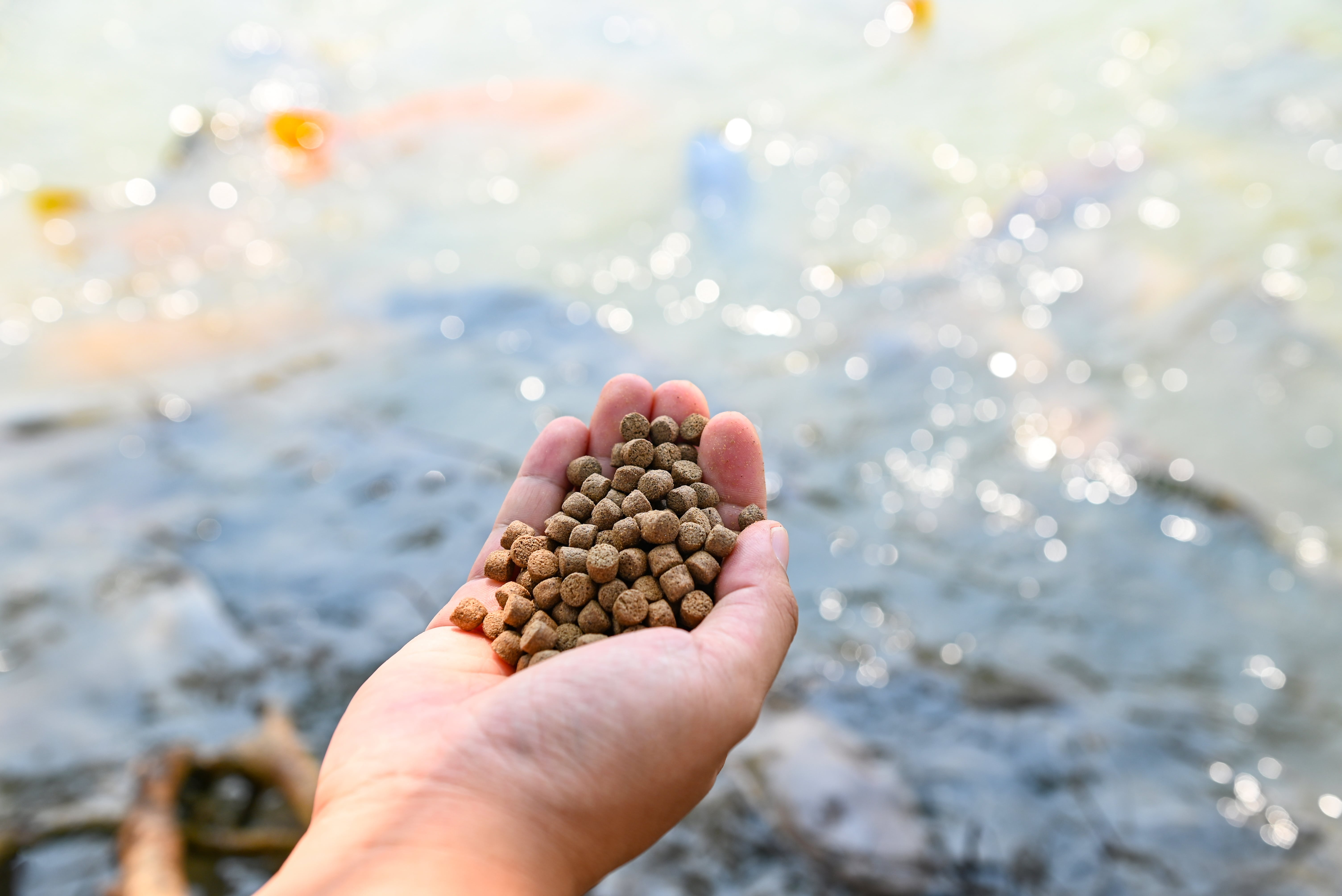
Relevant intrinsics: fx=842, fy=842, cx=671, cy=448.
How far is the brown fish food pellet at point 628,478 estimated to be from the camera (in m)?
1.92

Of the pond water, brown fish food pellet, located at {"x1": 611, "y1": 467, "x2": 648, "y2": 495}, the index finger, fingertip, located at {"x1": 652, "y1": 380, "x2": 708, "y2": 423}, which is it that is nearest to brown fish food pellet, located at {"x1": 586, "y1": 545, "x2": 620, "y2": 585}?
brown fish food pellet, located at {"x1": 611, "y1": 467, "x2": 648, "y2": 495}

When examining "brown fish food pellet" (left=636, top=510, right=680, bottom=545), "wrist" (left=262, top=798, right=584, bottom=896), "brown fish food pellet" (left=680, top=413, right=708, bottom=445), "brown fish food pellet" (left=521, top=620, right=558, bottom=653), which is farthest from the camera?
"brown fish food pellet" (left=680, top=413, right=708, bottom=445)

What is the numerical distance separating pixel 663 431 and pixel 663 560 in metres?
0.38

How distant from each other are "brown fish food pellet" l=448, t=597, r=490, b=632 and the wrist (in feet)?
1.44

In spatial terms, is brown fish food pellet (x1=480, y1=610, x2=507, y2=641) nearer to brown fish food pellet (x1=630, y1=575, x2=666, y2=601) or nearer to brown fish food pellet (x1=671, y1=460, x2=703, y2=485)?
brown fish food pellet (x1=630, y1=575, x2=666, y2=601)

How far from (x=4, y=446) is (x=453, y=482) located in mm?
1745

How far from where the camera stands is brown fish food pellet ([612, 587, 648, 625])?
1641mm

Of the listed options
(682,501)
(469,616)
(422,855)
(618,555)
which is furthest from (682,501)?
(422,855)

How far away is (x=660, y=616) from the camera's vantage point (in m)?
1.63

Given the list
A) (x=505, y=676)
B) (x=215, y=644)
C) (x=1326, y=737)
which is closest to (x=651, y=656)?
(x=505, y=676)

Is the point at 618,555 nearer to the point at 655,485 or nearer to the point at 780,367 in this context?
the point at 655,485

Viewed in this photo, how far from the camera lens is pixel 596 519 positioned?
1.85 metres

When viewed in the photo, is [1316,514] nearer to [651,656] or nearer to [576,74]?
[651,656]

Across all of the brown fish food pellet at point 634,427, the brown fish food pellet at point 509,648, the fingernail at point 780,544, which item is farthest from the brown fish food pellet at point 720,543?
the brown fish food pellet at point 509,648
